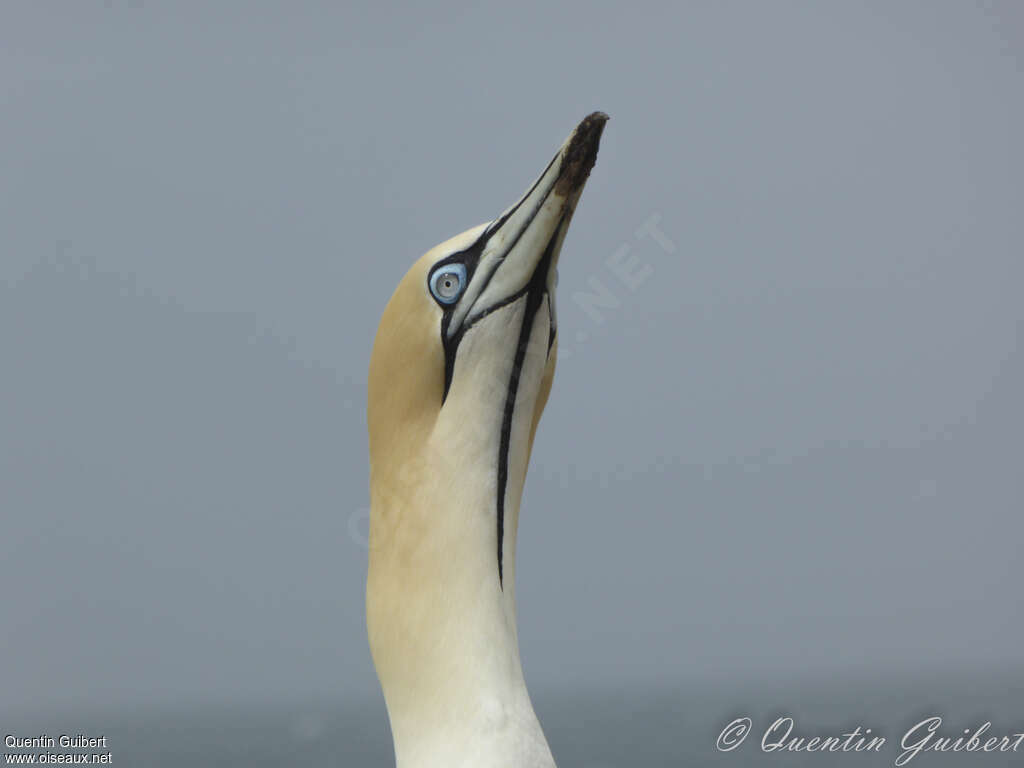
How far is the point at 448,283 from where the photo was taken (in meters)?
3.89

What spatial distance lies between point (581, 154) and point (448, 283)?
65cm

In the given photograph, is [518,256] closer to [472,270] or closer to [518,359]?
[472,270]

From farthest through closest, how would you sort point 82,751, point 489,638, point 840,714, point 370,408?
point 840,714, point 82,751, point 370,408, point 489,638

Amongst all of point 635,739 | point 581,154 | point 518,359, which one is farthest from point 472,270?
point 635,739

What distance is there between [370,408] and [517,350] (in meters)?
0.58

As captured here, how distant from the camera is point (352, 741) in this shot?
85.9 m

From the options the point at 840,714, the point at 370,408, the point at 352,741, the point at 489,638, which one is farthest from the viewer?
the point at 352,741

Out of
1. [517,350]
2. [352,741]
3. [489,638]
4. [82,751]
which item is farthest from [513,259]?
[352,741]

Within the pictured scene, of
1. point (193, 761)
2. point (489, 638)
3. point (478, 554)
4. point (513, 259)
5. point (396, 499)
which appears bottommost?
point (193, 761)

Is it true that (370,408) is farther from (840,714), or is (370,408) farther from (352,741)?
(352,741)

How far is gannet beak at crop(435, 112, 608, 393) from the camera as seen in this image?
3734 millimetres

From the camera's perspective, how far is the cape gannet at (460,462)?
3.62 metres

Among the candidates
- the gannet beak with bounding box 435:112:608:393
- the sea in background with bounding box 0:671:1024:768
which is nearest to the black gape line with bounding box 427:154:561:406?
the gannet beak with bounding box 435:112:608:393

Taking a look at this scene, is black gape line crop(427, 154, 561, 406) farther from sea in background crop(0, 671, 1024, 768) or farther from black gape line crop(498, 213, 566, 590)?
sea in background crop(0, 671, 1024, 768)
